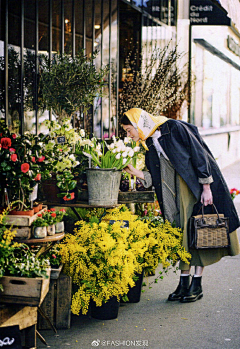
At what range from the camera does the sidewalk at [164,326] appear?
11.6 ft

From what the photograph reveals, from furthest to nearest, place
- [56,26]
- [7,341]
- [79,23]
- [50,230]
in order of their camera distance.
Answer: [79,23] → [56,26] → [50,230] → [7,341]

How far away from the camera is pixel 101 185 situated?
3.96m

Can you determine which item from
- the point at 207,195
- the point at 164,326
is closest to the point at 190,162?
the point at 207,195

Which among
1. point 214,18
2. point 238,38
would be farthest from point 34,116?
point 238,38

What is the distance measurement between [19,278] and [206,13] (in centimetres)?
893

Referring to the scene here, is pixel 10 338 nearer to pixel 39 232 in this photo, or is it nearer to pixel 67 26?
pixel 39 232

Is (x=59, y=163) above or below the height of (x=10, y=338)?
above

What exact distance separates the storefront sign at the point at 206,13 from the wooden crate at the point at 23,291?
844 cm

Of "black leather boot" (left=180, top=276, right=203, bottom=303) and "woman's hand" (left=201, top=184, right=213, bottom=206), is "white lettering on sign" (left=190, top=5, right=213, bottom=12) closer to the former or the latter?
"woman's hand" (left=201, top=184, right=213, bottom=206)

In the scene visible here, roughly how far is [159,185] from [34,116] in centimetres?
184

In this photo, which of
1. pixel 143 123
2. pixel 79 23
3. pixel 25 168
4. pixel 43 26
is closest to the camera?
pixel 25 168

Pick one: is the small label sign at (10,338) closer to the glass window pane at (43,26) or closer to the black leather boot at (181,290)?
the black leather boot at (181,290)

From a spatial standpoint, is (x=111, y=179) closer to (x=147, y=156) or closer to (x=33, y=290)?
(x=147, y=156)

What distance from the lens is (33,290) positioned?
3104 mm
